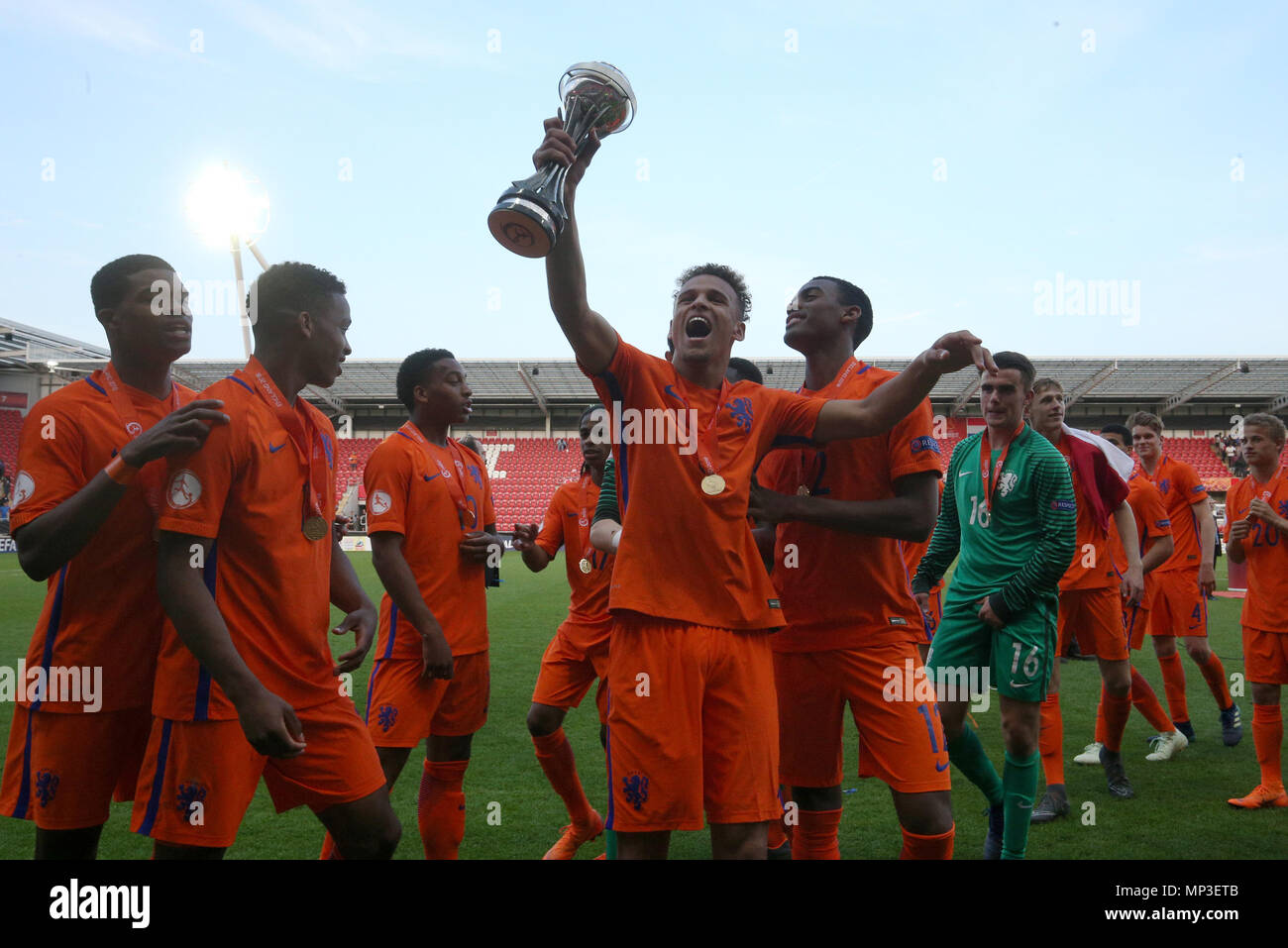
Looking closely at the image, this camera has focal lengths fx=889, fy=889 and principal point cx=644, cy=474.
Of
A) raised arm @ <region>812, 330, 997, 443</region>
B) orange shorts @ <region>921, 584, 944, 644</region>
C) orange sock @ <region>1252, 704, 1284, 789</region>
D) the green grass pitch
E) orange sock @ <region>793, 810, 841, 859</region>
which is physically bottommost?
the green grass pitch

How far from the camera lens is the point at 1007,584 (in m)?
4.25

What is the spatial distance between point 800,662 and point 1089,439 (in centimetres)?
313

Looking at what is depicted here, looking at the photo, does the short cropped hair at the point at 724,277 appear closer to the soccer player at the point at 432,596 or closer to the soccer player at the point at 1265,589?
the soccer player at the point at 432,596

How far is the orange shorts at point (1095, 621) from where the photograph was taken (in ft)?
18.1

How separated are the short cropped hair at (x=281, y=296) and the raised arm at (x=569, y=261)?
1.01 metres

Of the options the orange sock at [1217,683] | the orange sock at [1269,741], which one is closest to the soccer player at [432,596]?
the orange sock at [1269,741]

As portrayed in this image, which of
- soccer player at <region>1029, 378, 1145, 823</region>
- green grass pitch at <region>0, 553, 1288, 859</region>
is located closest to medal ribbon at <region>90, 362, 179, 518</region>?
green grass pitch at <region>0, 553, 1288, 859</region>

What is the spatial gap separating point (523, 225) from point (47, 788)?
2253 mm

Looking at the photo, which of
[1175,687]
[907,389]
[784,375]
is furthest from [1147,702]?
[784,375]

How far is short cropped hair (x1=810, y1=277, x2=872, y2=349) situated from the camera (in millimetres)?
3680

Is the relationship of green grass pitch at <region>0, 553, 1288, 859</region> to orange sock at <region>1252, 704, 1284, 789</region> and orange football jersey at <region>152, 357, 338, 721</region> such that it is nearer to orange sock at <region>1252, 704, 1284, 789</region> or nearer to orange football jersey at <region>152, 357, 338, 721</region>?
orange sock at <region>1252, 704, 1284, 789</region>

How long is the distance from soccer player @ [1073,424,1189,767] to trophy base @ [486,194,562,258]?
5.37 meters

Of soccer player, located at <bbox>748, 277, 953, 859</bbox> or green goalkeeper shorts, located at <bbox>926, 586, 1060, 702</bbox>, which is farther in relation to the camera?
green goalkeeper shorts, located at <bbox>926, 586, 1060, 702</bbox>
